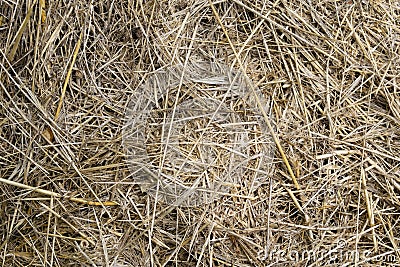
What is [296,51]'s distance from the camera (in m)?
1.16

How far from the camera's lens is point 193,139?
110 centimetres

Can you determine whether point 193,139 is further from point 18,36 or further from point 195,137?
point 18,36

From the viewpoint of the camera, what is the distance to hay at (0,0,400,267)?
42.4 inches

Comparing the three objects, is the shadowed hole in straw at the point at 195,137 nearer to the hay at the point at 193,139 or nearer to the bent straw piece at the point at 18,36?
the hay at the point at 193,139

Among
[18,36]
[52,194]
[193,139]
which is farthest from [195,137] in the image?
[18,36]

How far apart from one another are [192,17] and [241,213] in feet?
1.38

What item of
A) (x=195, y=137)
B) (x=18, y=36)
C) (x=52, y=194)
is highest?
(x=18, y=36)

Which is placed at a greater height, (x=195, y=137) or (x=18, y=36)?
(x=18, y=36)

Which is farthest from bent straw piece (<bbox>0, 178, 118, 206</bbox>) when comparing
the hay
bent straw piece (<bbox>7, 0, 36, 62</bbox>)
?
bent straw piece (<bbox>7, 0, 36, 62</bbox>)

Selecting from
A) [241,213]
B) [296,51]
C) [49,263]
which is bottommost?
[49,263]

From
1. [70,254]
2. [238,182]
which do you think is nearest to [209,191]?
[238,182]

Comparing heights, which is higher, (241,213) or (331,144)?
(331,144)

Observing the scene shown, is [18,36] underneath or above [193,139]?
above

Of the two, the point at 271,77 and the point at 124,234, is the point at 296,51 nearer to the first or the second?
the point at 271,77
